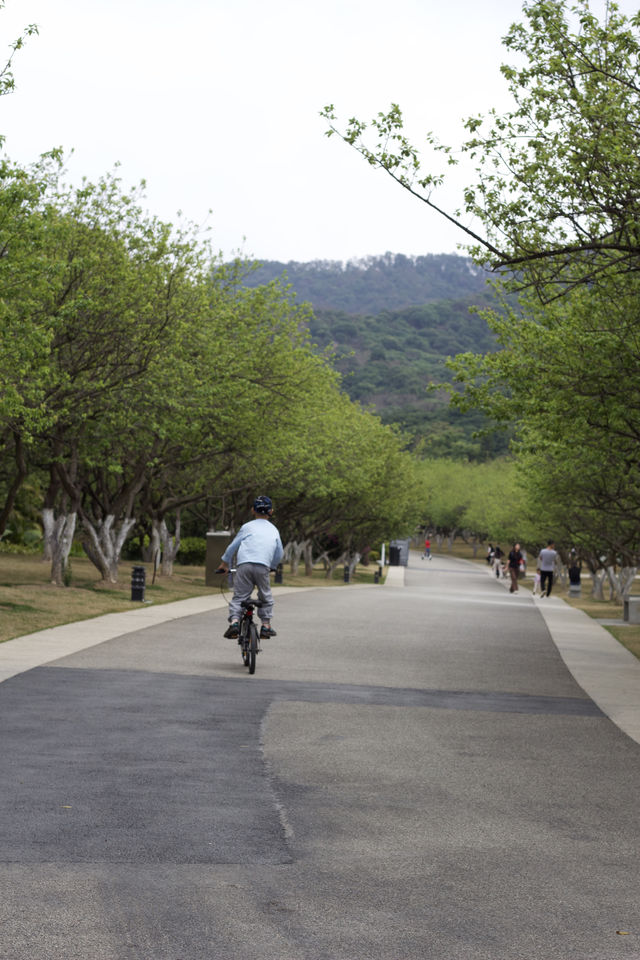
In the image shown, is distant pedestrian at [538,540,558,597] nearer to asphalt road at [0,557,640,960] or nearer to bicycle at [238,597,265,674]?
asphalt road at [0,557,640,960]

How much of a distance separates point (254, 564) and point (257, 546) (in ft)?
0.73

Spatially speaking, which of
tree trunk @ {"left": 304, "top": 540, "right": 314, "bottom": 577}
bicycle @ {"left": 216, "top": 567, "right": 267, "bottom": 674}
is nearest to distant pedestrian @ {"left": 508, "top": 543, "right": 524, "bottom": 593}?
tree trunk @ {"left": 304, "top": 540, "right": 314, "bottom": 577}

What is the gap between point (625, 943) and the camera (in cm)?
473

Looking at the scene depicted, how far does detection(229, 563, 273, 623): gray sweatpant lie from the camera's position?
547 inches

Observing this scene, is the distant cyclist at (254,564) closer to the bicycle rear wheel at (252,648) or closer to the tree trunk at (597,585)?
the bicycle rear wheel at (252,648)

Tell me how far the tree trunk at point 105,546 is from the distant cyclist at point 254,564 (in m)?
16.9

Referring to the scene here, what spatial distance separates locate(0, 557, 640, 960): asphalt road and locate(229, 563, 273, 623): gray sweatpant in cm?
89

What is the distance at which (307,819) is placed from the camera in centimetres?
664

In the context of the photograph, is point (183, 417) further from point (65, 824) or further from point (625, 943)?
point (625, 943)

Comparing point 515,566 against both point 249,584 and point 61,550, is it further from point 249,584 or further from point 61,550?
point 249,584

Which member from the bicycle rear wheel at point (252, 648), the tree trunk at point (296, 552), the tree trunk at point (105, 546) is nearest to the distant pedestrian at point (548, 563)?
the tree trunk at point (296, 552)

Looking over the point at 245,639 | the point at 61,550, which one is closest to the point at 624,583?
the point at 61,550

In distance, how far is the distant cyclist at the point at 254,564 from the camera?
13.9 m

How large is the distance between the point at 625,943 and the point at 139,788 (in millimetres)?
3370
